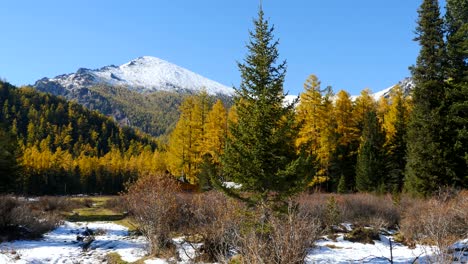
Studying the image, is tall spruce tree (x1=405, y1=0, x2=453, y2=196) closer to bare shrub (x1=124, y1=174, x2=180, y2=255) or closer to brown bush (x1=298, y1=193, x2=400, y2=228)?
brown bush (x1=298, y1=193, x2=400, y2=228)

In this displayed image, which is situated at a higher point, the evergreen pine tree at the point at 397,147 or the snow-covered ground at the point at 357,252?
the evergreen pine tree at the point at 397,147

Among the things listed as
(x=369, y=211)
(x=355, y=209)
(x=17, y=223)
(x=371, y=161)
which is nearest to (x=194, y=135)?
(x=371, y=161)

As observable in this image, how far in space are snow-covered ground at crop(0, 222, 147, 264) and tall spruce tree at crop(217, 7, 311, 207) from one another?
447 centimetres

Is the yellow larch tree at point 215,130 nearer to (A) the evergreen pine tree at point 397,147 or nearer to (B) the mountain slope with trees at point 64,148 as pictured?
(A) the evergreen pine tree at point 397,147

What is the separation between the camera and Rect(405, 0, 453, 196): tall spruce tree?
23.5 m

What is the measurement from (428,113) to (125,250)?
66.1 ft

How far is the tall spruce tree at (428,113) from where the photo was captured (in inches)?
927

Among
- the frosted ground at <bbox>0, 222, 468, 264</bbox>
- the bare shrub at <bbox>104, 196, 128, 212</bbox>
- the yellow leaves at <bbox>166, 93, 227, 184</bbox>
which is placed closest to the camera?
the frosted ground at <bbox>0, 222, 468, 264</bbox>

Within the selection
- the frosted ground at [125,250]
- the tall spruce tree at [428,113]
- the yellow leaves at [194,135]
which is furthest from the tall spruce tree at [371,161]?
the frosted ground at [125,250]

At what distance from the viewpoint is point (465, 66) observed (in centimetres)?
2584

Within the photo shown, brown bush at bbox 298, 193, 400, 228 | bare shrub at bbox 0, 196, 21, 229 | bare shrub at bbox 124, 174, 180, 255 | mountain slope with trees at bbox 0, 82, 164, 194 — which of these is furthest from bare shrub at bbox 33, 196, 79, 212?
brown bush at bbox 298, 193, 400, 228

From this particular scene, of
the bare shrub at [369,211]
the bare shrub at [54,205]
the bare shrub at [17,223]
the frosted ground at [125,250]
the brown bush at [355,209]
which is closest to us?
the frosted ground at [125,250]

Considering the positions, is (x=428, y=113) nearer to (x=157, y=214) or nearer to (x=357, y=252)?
(x=357, y=252)

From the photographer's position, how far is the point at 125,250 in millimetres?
14391
